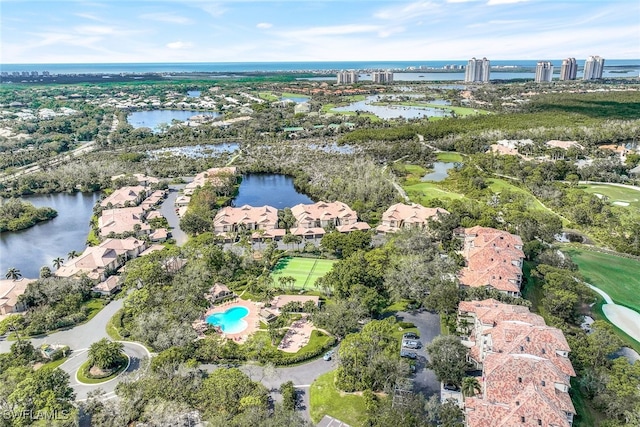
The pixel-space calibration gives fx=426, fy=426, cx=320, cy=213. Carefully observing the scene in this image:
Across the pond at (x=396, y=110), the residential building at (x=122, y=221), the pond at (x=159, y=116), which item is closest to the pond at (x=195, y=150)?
the pond at (x=159, y=116)

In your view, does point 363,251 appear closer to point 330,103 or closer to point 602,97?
point 330,103

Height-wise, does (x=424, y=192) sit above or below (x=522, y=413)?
above

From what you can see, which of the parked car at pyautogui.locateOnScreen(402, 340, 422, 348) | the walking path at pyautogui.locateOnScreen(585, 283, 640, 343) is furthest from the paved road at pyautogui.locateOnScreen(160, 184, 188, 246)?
the walking path at pyautogui.locateOnScreen(585, 283, 640, 343)

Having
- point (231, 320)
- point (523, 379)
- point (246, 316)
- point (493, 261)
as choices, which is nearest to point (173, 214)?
point (231, 320)

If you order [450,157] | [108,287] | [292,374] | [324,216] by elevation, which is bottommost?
[292,374]

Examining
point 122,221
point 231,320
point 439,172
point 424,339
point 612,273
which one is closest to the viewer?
point 424,339

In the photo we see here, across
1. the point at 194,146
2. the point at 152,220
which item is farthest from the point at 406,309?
the point at 194,146

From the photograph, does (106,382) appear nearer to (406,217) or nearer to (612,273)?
(406,217)
